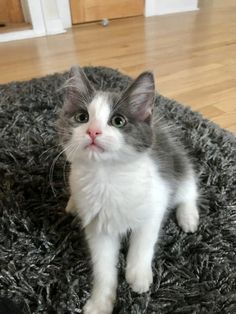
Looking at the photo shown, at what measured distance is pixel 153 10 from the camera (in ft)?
11.6

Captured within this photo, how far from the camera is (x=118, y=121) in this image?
741 mm

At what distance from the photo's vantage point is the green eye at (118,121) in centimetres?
73

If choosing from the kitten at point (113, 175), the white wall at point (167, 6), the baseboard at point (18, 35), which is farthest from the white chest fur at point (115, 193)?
the white wall at point (167, 6)

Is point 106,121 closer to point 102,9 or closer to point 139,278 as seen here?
point 139,278

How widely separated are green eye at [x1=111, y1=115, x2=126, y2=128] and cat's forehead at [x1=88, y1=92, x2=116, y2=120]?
2 cm

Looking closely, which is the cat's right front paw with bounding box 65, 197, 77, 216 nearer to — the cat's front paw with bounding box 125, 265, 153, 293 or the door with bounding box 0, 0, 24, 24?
the cat's front paw with bounding box 125, 265, 153, 293

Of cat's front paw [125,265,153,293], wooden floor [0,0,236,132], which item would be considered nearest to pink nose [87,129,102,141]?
cat's front paw [125,265,153,293]

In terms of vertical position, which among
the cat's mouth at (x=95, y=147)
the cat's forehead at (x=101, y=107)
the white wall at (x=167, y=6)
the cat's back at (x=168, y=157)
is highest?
the cat's forehead at (x=101, y=107)

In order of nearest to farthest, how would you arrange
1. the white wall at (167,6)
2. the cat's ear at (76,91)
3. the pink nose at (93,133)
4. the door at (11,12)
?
1. the pink nose at (93,133)
2. the cat's ear at (76,91)
3. the door at (11,12)
4. the white wall at (167,6)

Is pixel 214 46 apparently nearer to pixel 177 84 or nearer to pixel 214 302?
pixel 177 84

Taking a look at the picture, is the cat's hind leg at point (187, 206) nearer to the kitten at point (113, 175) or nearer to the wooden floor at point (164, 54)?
the kitten at point (113, 175)

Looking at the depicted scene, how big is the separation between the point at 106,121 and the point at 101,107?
3cm

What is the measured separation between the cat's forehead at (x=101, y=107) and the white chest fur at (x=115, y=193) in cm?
10

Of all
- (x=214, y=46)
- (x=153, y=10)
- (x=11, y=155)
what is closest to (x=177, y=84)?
(x=214, y=46)
